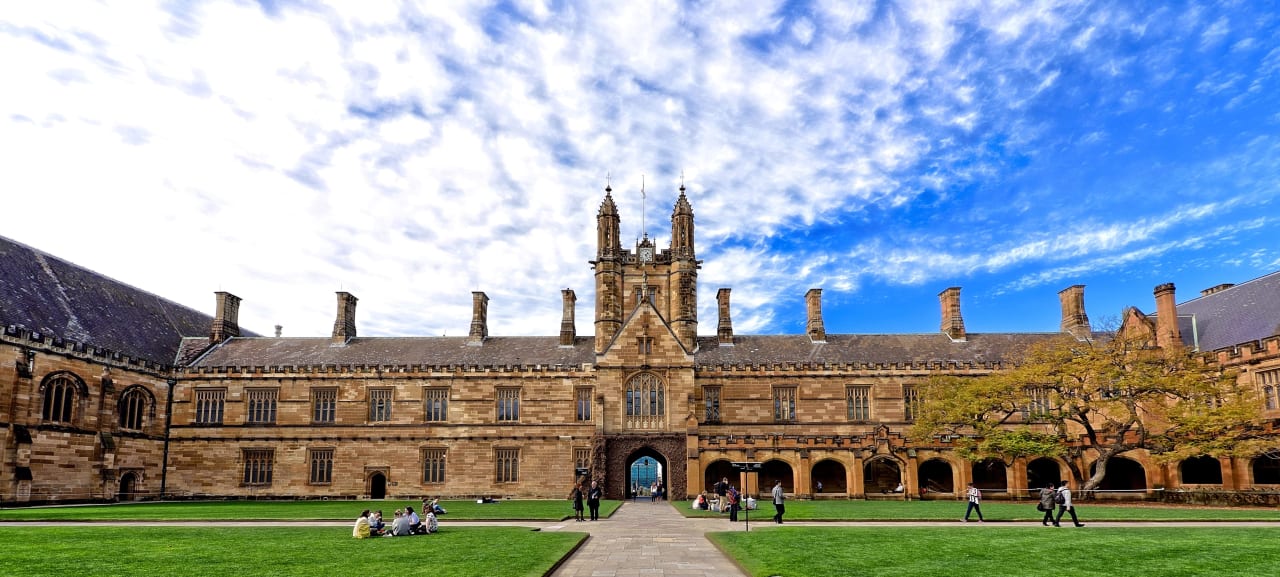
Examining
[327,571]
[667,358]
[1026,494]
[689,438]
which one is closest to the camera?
[327,571]

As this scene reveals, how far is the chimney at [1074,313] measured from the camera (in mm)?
47188

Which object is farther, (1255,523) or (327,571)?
(1255,523)

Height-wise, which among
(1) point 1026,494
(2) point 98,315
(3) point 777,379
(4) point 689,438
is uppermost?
(2) point 98,315

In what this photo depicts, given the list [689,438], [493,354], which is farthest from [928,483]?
[493,354]

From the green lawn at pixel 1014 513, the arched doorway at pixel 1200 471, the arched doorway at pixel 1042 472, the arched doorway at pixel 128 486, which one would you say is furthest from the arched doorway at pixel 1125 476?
the arched doorway at pixel 128 486

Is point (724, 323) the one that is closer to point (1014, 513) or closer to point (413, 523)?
point (1014, 513)

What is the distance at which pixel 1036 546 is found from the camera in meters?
16.5

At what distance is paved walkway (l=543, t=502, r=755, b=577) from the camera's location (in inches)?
535

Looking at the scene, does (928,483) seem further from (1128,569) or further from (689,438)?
(1128,569)

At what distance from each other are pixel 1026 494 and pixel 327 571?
106 feet

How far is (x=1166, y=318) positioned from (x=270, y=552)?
40982 millimetres

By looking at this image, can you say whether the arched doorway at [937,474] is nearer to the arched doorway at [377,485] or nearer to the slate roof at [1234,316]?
the slate roof at [1234,316]

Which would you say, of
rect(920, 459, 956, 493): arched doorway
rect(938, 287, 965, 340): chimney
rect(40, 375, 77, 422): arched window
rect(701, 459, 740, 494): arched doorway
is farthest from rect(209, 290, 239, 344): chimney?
rect(938, 287, 965, 340): chimney

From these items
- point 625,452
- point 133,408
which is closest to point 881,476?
point 625,452
